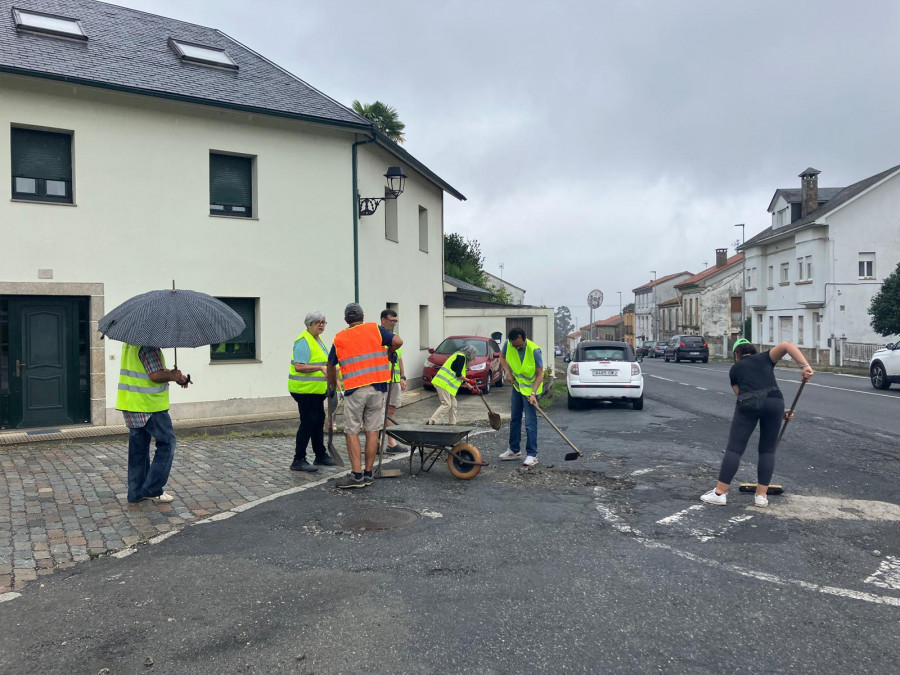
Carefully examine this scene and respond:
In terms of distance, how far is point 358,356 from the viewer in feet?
24.1

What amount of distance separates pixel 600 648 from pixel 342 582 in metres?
1.74

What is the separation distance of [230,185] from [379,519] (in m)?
9.03

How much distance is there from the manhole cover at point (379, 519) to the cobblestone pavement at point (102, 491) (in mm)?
1304

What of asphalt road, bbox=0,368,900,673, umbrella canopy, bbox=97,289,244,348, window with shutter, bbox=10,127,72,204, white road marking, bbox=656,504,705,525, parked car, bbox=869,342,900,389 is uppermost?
window with shutter, bbox=10,127,72,204

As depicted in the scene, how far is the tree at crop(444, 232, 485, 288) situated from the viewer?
38250mm

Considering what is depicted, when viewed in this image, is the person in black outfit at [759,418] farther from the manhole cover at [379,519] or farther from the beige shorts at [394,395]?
the beige shorts at [394,395]

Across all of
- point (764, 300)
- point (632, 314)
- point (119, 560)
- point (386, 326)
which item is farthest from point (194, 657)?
→ point (632, 314)

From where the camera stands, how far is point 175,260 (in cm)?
1241

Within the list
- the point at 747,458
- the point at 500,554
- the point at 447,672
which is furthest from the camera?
the point at 747,458

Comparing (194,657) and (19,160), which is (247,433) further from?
(194,657)

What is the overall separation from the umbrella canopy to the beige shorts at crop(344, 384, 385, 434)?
56.8 inches

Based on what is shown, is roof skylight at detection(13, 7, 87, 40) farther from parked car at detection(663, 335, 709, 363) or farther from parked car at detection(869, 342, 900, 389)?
parked car at detection(663, 335, 709, 363)

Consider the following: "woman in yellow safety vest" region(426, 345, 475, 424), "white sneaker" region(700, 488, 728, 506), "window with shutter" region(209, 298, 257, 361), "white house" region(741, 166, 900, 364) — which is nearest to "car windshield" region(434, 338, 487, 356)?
"window with shutter" region(209, 298, 257, 361)

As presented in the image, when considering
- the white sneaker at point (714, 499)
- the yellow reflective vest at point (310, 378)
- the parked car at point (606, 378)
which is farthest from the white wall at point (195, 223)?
the white sneaker at point (714, 499)
